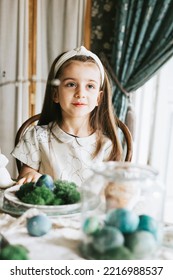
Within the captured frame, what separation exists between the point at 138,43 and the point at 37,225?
1901 mm

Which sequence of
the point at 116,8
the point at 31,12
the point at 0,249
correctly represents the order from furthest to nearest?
the point at 31,12, the point at 116,8, the point at 0,249

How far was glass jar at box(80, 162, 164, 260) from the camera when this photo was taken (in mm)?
587

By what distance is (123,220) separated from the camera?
0.61 meters

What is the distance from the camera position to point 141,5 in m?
2.30

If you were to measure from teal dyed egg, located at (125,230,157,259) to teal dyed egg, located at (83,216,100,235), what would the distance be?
6cm

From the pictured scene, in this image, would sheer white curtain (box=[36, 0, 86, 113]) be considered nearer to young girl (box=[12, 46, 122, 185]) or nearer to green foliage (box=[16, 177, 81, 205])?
young girl (box=[12, 46, 122, 185])

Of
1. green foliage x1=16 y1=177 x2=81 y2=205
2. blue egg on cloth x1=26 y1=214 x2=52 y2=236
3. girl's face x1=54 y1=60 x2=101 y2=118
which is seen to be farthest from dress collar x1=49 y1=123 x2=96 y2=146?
blue egg on cloth x1=26 y1=214 x2=52 y2=236

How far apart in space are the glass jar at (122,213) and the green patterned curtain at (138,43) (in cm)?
174

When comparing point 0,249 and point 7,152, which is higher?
point 0,249

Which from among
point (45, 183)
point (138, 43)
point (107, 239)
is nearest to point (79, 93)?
point (45, 183)

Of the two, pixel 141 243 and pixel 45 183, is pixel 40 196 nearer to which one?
pixel 45 183
